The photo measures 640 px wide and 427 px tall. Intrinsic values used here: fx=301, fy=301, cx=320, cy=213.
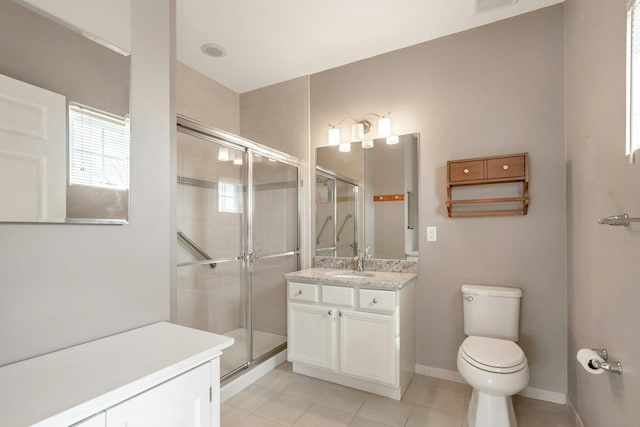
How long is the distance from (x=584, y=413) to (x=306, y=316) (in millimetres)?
1778

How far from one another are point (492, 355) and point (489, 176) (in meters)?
1.20

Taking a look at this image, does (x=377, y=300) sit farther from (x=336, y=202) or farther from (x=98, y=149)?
(x=98, y=149)

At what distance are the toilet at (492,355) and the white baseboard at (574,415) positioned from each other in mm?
389

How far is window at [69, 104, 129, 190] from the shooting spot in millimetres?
1132

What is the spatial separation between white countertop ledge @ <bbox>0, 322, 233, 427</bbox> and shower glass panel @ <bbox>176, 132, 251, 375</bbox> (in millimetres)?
995

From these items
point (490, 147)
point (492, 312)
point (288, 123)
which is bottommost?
point (492, 312)

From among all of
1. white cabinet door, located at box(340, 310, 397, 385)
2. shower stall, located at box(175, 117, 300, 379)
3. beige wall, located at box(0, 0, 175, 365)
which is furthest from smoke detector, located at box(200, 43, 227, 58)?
white cabinet door, located at box(340, 310, 397, 385)

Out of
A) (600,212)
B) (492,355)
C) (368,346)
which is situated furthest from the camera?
(368,346)

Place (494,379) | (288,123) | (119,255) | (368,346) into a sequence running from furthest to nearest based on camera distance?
1. (288,123)
2. (368,346)
3. (494,379)
4. (119,255)

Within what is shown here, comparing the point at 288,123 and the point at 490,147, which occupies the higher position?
the point at 288,123

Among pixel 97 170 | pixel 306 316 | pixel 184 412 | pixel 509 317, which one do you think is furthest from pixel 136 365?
pixel 509 317

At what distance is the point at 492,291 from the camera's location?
2080 millimetres

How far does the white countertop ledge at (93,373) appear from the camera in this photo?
2.32ft

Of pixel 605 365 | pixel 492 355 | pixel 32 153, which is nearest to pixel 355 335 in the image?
pixel 492 355
